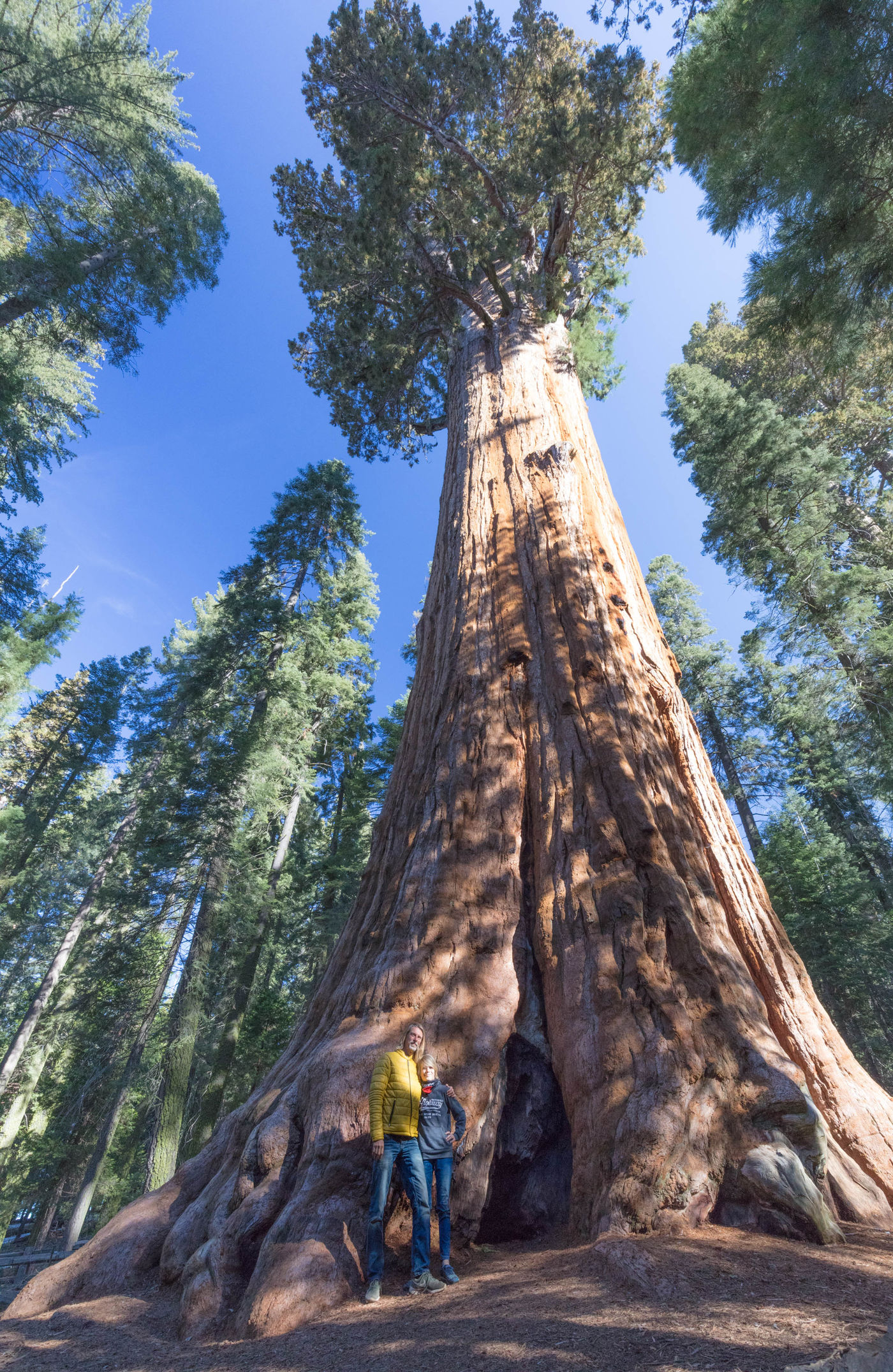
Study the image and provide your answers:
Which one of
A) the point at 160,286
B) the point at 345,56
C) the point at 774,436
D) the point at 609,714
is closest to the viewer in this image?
the point at 609,714

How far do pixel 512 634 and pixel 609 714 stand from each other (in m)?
1.02

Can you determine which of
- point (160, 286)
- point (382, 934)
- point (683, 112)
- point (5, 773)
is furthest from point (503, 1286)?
A: point (5, 773)

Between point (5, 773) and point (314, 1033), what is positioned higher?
point (5, 773)

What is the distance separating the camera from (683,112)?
22.0ft

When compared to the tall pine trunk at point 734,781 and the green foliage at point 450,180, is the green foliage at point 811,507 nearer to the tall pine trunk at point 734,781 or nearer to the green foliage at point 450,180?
the green foliage at point 450,180

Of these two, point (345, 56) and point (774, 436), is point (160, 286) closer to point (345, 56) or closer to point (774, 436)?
point (345, 56)

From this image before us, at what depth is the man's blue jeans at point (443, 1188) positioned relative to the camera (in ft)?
9.69

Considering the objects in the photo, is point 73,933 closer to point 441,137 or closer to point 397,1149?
point 397,1149

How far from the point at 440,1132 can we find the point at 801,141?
7.45m

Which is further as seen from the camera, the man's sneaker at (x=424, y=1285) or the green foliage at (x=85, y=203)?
the green foliage at (x=85, y=203)

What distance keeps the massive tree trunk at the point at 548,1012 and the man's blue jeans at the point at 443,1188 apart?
61 mm

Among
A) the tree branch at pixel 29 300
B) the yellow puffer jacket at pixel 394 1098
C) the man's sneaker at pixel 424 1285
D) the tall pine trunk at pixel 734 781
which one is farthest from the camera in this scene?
the tall pine trunk at pixel 734 781

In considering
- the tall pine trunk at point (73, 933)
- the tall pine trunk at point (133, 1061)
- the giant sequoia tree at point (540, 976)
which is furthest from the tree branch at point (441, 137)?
the tall pine trunk at point (73, 933)

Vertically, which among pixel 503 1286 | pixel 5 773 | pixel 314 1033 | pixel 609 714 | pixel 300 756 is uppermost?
pixel 5 773
